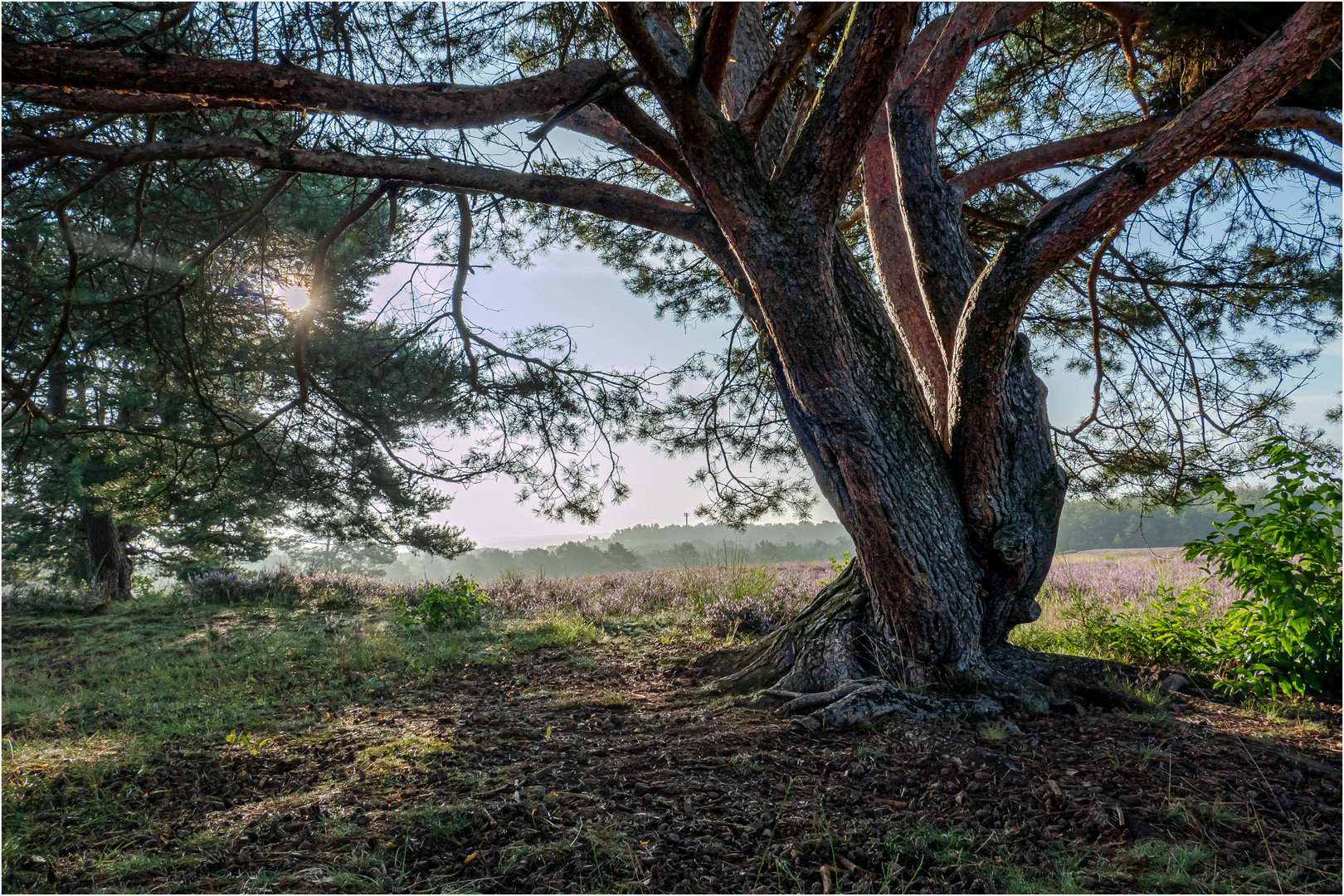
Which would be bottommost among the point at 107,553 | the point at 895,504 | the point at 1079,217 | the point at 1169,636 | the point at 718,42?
the point at 1169,636

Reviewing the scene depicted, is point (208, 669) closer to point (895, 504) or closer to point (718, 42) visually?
point (895, 504)

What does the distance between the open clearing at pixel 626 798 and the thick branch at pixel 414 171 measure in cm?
260

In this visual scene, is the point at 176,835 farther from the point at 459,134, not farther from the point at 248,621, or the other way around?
the point at 248,621

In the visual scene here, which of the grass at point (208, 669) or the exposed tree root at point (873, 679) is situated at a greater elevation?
the exposed tree root at point (873, 679)

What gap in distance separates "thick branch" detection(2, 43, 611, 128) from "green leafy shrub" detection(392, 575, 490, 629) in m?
4.79

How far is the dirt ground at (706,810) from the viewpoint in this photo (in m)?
1.72

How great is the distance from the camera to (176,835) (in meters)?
2.04

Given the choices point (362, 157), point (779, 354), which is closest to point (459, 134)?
point (362, 157)

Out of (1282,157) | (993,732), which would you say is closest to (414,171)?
(993,732)

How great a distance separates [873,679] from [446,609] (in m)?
4.63

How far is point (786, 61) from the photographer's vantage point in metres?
2.98

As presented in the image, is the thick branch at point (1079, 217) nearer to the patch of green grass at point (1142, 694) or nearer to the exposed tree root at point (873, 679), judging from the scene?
the exposed tree root at point (873, 679)

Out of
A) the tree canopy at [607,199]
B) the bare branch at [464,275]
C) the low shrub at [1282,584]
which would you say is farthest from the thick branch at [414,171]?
the low shrub at [1282,584]

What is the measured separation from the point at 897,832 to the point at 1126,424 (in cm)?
531
